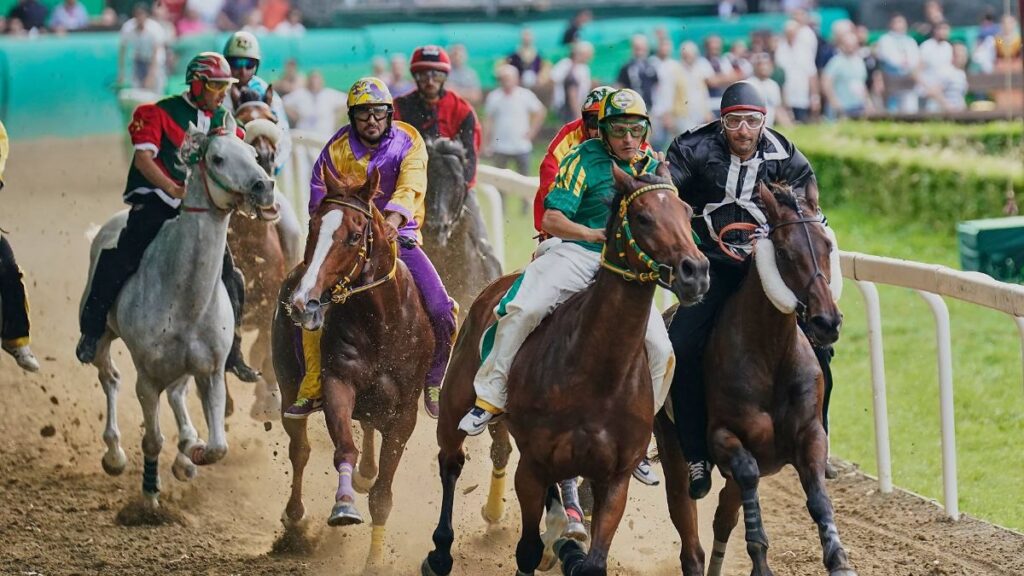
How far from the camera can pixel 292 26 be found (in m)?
27.0

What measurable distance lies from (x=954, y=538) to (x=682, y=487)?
1633 mm

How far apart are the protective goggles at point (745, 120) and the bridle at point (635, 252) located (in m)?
0.91

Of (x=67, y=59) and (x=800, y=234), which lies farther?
(x=67, y=59)

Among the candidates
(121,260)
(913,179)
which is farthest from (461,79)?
(121,260)

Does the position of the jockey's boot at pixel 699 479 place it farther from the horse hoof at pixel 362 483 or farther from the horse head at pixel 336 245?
the horse hoof at pixel 362 483

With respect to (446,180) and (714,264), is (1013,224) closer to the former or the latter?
(446,180)

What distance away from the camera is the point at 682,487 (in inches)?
290

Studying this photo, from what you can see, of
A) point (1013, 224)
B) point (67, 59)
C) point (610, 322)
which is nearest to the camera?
point (610, 322)

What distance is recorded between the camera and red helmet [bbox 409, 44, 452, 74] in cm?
1135

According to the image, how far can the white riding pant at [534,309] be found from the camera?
708cm

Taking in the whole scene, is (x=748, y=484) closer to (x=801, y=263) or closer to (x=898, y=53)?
(x=801, y=263)

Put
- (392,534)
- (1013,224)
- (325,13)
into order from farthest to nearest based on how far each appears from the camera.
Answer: (325,13) → (1013,224) → (392,534)

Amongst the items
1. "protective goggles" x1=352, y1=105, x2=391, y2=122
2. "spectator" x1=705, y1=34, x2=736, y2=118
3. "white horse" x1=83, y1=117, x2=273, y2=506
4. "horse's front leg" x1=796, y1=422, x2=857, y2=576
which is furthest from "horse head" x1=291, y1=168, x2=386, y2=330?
"spectator" x1=705, y1=34, x2=736, y2=118

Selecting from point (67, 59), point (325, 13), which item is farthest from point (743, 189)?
point (325, 13)
